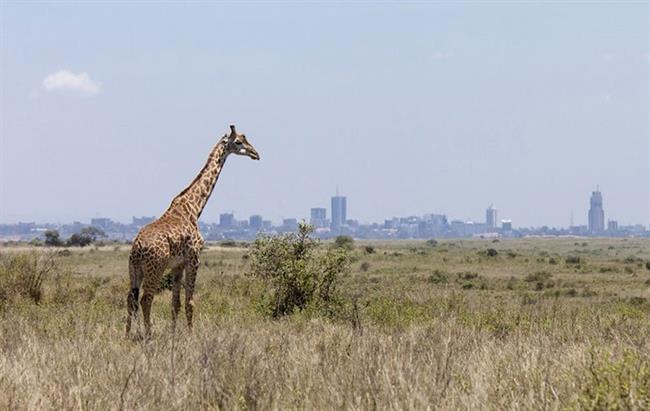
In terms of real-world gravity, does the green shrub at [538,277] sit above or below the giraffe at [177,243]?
below

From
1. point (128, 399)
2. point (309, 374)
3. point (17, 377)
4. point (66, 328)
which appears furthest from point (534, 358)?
point (66, 328)

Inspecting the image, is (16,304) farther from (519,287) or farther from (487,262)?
(487,262)

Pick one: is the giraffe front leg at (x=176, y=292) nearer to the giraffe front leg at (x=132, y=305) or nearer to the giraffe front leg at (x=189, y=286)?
the giraffe front leg at (x=189, y=286)

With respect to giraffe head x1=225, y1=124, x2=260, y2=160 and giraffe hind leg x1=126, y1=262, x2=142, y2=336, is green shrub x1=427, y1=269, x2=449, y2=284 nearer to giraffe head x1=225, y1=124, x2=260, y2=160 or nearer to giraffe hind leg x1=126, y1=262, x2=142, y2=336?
giraffe head x1=225, y1=124, x2=260, y2=160

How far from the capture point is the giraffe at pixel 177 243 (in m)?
12.4

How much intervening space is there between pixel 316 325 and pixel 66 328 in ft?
11.9

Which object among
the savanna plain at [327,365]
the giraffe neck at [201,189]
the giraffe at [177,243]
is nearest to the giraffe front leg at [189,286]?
the giraffe at [177,243]

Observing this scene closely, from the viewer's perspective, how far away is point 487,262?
6297 centimetres

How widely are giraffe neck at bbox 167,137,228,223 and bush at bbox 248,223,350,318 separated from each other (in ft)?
10.9

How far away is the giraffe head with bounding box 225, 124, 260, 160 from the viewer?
1483 cm

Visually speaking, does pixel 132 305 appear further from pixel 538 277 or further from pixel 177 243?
pixel 538 277

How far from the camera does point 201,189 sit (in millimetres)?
14227

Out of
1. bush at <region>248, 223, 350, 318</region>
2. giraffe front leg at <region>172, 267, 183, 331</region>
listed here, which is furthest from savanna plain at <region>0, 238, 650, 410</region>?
bush at <region>248, 223, 350, 318</region>

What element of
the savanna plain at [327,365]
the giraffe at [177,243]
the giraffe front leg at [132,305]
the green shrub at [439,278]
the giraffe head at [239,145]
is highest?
the giraffe head at [239,145]
